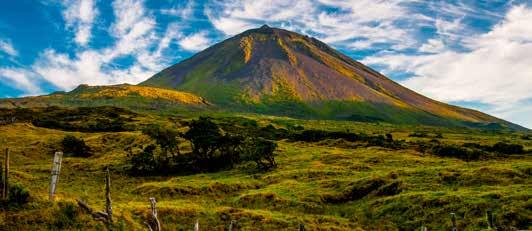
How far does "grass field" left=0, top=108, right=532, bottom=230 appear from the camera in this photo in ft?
110

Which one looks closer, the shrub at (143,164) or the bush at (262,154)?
the bush at (262,154)

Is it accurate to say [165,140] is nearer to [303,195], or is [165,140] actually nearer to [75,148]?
[75,148]

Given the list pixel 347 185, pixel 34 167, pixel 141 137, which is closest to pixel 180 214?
pixel 347 185

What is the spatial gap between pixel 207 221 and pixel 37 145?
6359cm

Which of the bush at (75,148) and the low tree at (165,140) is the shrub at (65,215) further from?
the bush at (75,148)

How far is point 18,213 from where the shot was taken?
2531 cm

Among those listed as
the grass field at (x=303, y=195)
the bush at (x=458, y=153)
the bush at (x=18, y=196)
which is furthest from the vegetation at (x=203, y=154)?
the bush at (x=18, y=196)

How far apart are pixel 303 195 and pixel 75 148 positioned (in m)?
54.4

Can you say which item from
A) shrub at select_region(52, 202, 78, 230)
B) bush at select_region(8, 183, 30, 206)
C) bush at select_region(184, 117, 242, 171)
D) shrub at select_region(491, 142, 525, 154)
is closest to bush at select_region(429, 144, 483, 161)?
shrub at select_region(491, 142, 525, 154)

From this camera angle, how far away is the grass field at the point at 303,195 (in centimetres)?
3362

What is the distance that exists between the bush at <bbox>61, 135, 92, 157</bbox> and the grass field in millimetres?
5516

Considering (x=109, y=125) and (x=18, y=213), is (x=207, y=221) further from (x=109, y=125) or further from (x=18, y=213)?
(x=109, y=125)

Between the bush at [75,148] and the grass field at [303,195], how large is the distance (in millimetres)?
5516

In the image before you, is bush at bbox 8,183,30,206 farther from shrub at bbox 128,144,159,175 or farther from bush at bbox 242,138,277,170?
shrub at bbox 128,144,159,175
